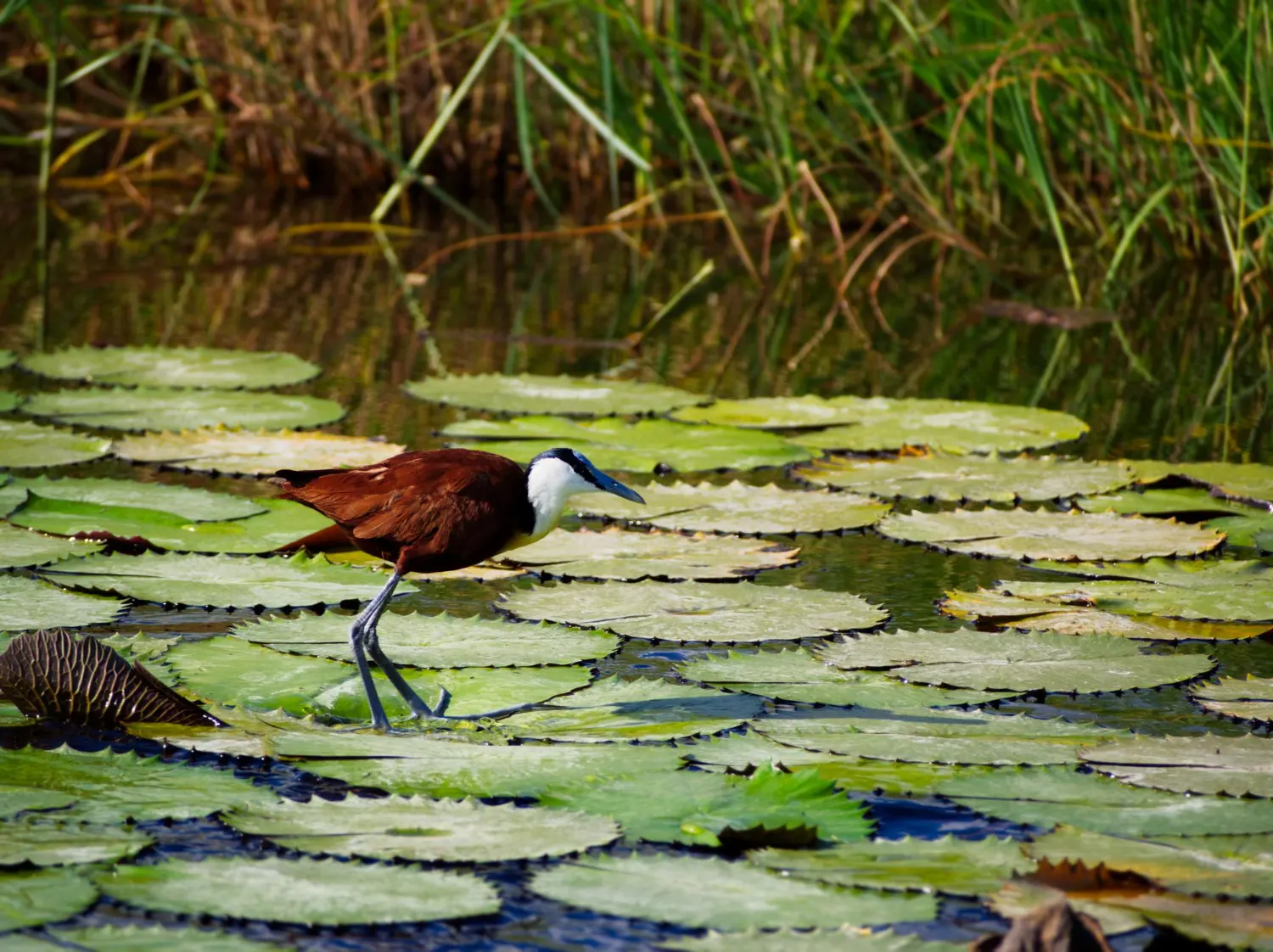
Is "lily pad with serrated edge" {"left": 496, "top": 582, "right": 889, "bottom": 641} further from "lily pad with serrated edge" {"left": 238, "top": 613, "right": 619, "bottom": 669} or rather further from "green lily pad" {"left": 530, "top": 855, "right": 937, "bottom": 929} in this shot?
"green lily pad" {"left": 530, "top": 855, "right": 937, "bottom": 929}

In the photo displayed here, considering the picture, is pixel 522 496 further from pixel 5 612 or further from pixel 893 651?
pixel 5 612

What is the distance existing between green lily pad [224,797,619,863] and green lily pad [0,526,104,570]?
3.64 feet

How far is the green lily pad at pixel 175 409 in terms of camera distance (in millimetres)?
3717

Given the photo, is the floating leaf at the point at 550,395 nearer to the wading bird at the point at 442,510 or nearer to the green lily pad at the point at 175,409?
the green lily pad at the point at 175,409

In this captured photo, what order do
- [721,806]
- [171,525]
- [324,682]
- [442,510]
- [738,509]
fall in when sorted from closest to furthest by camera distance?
[721,806] < [442,510] < [324,682] < [171,525] < [738,509]

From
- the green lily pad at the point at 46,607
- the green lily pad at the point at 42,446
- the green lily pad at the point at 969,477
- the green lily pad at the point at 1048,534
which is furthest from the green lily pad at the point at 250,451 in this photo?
the green lily pad at the point at 1048,534

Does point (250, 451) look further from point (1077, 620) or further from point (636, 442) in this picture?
point (1077, 620)

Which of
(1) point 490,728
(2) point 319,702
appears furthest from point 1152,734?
(2) point 319,702

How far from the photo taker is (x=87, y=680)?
78.5 inches

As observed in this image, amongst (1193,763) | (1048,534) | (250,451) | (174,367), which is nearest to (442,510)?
(1193,763)

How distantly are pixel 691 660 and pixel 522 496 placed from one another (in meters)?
0.38

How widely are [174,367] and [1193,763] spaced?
9.73 feet

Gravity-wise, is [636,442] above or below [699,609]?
above

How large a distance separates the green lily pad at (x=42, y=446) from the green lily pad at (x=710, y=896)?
203 centimetres
